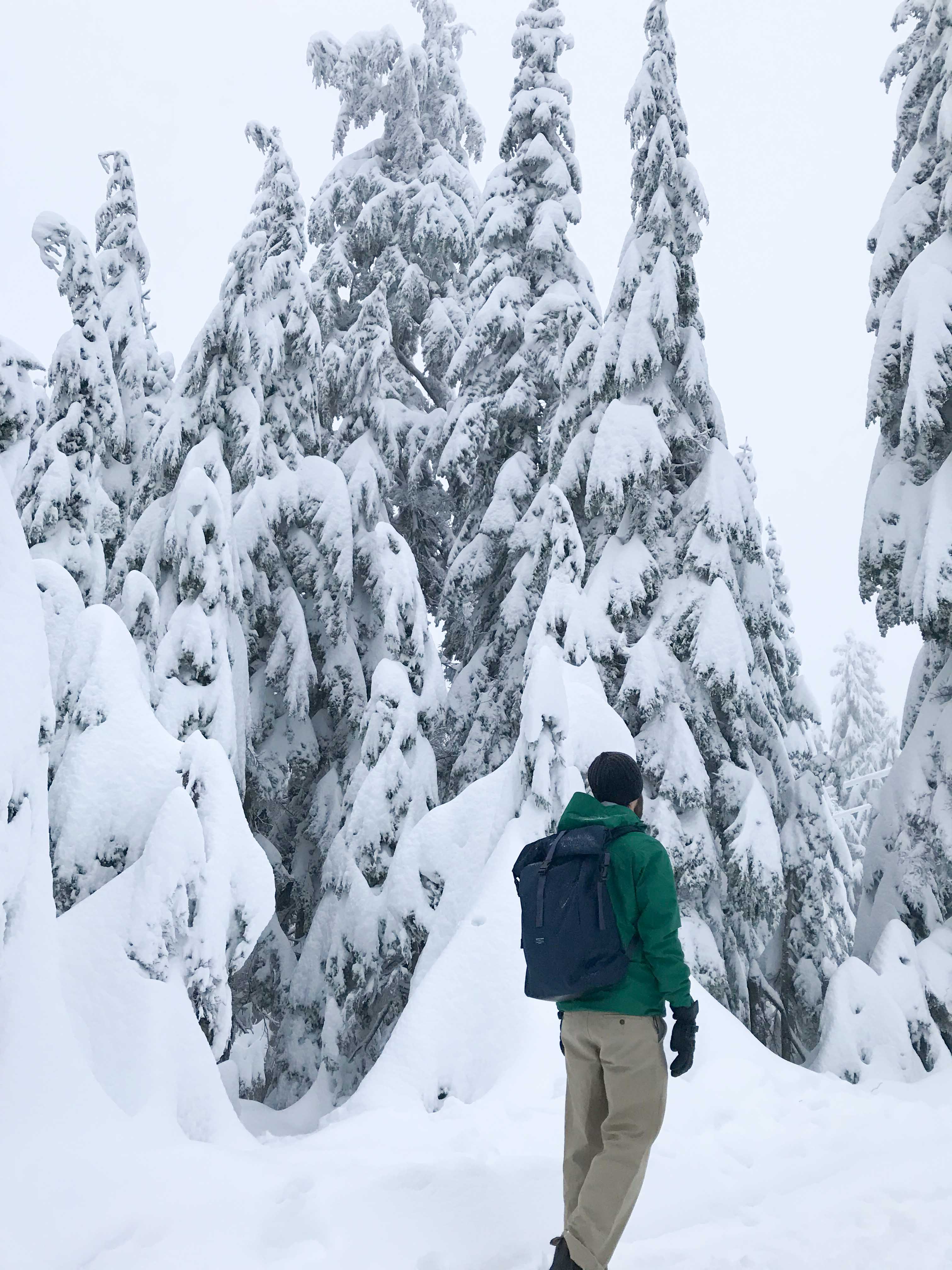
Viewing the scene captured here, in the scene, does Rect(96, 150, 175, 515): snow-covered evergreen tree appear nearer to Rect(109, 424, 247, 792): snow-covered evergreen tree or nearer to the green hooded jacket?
Rect(109, 424, 247, 792): snow-covered evergreen tree

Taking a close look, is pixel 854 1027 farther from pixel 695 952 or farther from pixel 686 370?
pixel 686 370

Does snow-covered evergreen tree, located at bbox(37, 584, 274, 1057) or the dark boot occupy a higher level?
snow-covered evergreen tree, located at bbox(37, 584, 274, 1057)

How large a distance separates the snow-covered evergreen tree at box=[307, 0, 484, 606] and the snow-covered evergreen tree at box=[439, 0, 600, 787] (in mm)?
1886

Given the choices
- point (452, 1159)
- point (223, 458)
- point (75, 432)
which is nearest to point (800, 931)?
point (452, 1159)

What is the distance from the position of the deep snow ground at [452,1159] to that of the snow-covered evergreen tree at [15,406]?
2546 millimetres

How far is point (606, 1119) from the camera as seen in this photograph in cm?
374

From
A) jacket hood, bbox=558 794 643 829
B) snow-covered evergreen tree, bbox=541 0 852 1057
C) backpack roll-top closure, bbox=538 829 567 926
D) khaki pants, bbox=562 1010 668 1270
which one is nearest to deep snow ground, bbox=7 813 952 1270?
khaki pants, bbox=562 1010 668 1270

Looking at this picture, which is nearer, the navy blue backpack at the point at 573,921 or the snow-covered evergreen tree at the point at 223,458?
the navy blue backpack at the point at 573,921

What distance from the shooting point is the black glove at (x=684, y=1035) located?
11.7 ft

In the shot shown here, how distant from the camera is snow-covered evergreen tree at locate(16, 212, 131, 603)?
1294 centimetres

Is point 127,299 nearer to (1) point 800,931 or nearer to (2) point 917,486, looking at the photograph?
(2) point 917,486

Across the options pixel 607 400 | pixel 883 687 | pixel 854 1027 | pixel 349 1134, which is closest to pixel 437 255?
pixel 607 400

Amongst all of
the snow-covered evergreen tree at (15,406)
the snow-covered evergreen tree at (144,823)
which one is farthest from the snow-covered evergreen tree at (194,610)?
the snow-covered evergreen tree at (15,406)

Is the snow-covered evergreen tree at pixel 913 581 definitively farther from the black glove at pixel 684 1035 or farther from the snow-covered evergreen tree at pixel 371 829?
the black glove at pixel 684 1035
